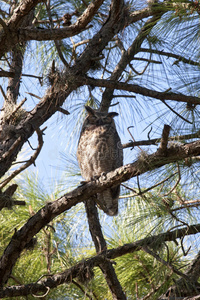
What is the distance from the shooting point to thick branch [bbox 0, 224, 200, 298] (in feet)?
6.62

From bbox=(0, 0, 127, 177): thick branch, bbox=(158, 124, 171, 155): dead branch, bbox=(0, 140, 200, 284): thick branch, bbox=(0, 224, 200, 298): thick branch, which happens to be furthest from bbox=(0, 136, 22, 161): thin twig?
bbox=(158, 124, 171, 155): dead branch

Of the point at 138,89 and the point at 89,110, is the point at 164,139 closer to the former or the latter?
the point at 138,89

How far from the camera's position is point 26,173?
318 centimetres

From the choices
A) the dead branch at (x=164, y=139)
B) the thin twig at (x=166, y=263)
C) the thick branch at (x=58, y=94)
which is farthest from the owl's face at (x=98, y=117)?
the dead branch at (x=164, y=139)

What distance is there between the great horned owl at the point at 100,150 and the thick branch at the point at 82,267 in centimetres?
82

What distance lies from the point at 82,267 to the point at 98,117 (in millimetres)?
1334

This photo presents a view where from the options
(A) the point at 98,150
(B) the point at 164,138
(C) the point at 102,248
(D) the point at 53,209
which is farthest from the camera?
(A) the point at 98,150

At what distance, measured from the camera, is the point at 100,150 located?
3.05 m

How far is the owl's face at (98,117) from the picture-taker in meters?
3.13

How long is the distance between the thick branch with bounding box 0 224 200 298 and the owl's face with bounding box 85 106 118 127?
3.93ft

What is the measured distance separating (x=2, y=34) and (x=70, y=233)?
1.44m

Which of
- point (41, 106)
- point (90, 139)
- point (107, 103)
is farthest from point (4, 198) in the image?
point (107, 103)

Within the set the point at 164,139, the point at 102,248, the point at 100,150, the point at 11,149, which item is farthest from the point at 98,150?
the point at 164,139

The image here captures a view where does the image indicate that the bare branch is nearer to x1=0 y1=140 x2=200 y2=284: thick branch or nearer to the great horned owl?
x1=0 y1=140 x2=200 y2=284: thick branch
